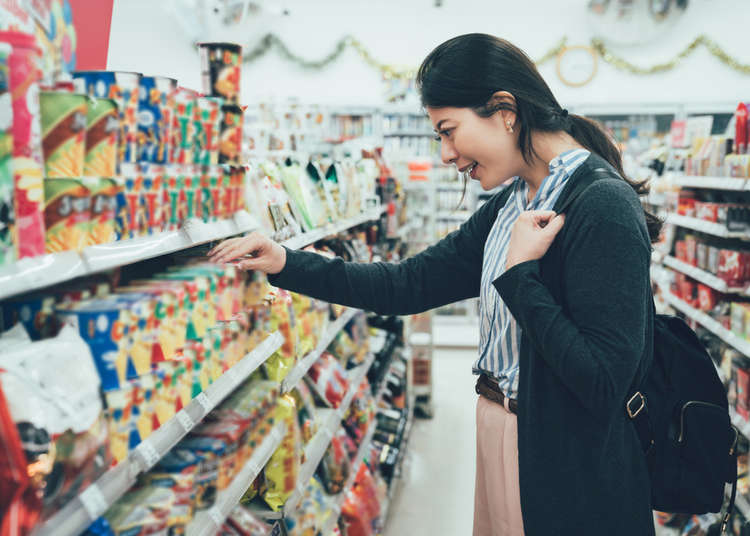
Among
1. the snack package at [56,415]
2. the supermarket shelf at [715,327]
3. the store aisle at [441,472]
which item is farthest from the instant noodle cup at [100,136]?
the store aisle at [441,472]

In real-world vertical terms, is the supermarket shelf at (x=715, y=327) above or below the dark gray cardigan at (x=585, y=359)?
below

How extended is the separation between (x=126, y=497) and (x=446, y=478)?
10.3 feet

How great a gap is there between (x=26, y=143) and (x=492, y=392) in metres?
1.16

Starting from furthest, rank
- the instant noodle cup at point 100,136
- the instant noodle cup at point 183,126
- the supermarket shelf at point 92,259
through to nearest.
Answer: the instant noodle cup at point 183,126
the instant noodle cup at point 100,136
the supermarket shelf at point 92,259

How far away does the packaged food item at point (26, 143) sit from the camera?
852 millimetres

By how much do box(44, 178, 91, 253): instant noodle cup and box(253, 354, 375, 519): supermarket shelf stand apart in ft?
3.95

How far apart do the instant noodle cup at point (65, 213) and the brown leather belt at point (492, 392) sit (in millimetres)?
983

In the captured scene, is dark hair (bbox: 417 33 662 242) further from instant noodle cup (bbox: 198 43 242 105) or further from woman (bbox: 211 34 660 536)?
instant noodle cup (bbox: 198 43 242 105)

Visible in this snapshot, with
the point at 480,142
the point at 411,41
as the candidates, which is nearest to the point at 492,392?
the point at 480,142

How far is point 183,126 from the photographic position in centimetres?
134

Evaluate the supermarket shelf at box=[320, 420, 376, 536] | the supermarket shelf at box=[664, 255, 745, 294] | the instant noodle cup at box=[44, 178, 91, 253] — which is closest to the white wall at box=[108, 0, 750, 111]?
the supermarket shelf at box=[664, 255, 745, 294]

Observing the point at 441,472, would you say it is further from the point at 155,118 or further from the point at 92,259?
the point at 92,259

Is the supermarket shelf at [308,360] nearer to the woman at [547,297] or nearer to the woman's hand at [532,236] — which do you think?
the woman at [547,297]

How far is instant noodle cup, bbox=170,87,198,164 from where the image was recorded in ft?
4.32
